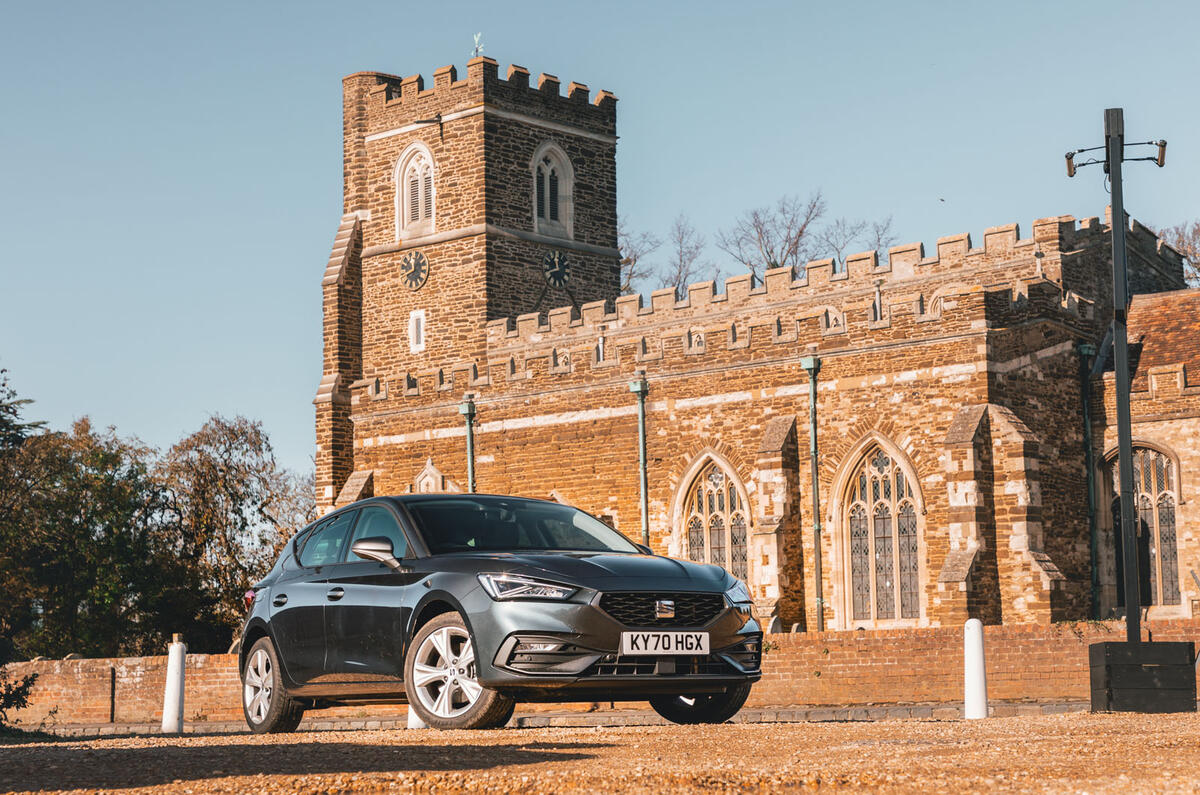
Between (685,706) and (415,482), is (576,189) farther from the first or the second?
(685,706)

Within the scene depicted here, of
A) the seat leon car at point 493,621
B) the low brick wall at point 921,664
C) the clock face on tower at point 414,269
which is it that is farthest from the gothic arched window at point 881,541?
the seat leon car at point 493,621

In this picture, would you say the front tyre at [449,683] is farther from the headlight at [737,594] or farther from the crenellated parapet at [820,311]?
the crenellated parapet at [820,311]

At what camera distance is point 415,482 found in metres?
34.4

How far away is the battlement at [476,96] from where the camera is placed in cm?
4047

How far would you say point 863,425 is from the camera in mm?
28609

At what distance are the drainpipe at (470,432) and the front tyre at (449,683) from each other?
2351cm

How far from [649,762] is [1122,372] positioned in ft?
32.7

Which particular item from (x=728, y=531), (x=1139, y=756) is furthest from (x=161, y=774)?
(x=728, y=531)

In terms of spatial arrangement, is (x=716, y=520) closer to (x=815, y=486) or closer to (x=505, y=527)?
(x=815, y=486)

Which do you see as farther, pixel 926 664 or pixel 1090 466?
pixel 1090 466

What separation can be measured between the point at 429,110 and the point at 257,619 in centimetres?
3135

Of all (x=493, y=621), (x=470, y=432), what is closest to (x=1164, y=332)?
(x=470, y=432)

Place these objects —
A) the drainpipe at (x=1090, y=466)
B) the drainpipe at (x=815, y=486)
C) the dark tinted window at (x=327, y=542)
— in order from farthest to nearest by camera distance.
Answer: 1. the drainpipe at (x=1090, y=466)
2. the drainpipe at (x=815, y=486)
3. the dark tinted window at (x=327, y=542)

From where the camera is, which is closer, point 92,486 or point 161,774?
point 161,774
